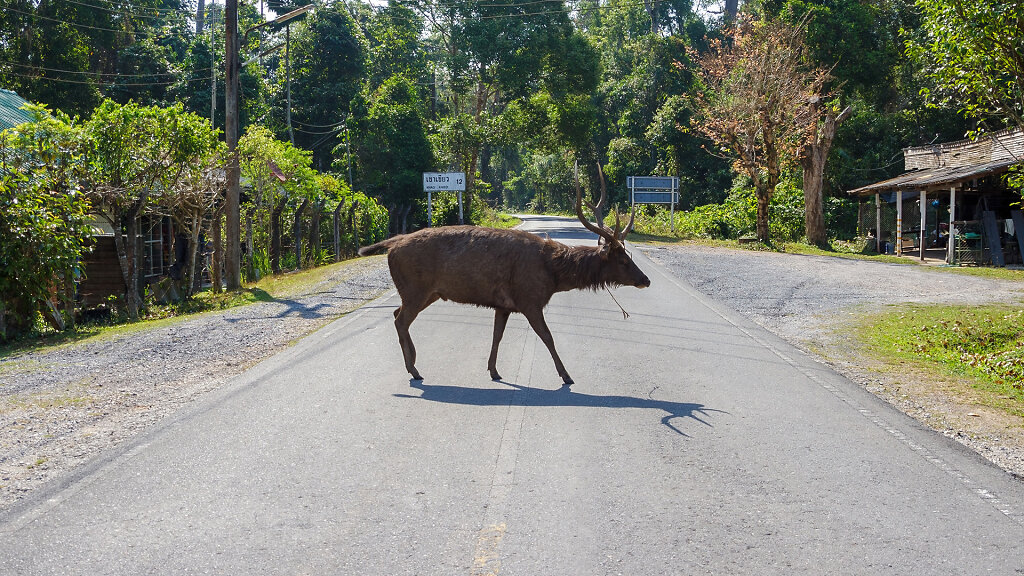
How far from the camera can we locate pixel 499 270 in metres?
8.67

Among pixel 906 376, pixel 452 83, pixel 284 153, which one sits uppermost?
pixel 452 83

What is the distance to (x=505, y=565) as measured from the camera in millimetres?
4141

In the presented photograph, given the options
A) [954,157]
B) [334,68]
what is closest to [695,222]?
[954,157]

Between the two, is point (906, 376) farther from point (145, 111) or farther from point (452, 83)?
point (452, 83)

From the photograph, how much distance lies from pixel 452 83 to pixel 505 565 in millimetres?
45316

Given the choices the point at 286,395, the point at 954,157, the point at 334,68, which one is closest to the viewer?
the point at 286,395

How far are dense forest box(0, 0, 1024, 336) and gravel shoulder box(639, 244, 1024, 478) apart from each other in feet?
20.2

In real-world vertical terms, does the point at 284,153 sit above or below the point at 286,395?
above

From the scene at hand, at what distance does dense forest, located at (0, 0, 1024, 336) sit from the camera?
33219 mm

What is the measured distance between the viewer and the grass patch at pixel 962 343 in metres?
9.05

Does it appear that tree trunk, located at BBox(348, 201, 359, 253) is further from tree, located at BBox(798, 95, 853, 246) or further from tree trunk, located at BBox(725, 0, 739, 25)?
tree trunk, located at BBox(725, 0, 739, 25)

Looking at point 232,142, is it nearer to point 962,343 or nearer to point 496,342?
point 496,342

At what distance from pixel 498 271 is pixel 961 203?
26.4 meters

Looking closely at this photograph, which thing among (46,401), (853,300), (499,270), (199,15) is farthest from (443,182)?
(199,15)
